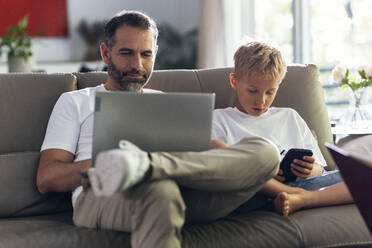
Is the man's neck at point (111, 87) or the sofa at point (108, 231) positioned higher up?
the man's neck at point (111, 87)

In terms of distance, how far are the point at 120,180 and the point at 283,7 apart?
3461 mm

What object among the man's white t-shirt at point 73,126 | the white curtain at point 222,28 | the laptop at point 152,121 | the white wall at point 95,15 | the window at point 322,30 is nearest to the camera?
the laptop at point 152,121

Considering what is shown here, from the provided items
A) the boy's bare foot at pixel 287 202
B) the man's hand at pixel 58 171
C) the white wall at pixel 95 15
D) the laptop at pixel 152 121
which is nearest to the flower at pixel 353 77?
the boy's bare foot at pixel 287 202

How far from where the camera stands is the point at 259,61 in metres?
1.87

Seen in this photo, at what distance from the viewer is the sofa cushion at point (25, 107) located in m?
1.95

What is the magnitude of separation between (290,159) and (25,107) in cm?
100

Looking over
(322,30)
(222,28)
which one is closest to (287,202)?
(322,30)

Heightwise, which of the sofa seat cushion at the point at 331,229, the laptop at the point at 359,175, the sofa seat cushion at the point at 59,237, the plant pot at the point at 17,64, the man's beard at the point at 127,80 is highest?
the plant pot at the point at 17,64

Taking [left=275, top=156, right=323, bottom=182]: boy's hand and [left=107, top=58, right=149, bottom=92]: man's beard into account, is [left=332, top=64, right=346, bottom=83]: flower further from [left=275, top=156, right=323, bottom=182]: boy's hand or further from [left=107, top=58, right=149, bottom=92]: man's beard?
[left=107, top=58, right=149, bottom=92]: man's beard

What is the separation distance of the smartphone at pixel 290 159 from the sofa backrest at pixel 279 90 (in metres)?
0.40

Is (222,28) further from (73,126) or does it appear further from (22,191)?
(22,191)

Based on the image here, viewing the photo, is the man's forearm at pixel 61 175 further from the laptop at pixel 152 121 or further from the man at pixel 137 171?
the laptop at pixel 152 121

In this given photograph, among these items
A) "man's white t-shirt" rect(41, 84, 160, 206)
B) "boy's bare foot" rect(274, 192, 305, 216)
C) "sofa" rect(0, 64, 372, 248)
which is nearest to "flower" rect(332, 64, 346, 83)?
"sofa" rect(0, 64, 372, 248)

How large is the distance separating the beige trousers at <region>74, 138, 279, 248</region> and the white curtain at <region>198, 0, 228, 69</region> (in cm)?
305
